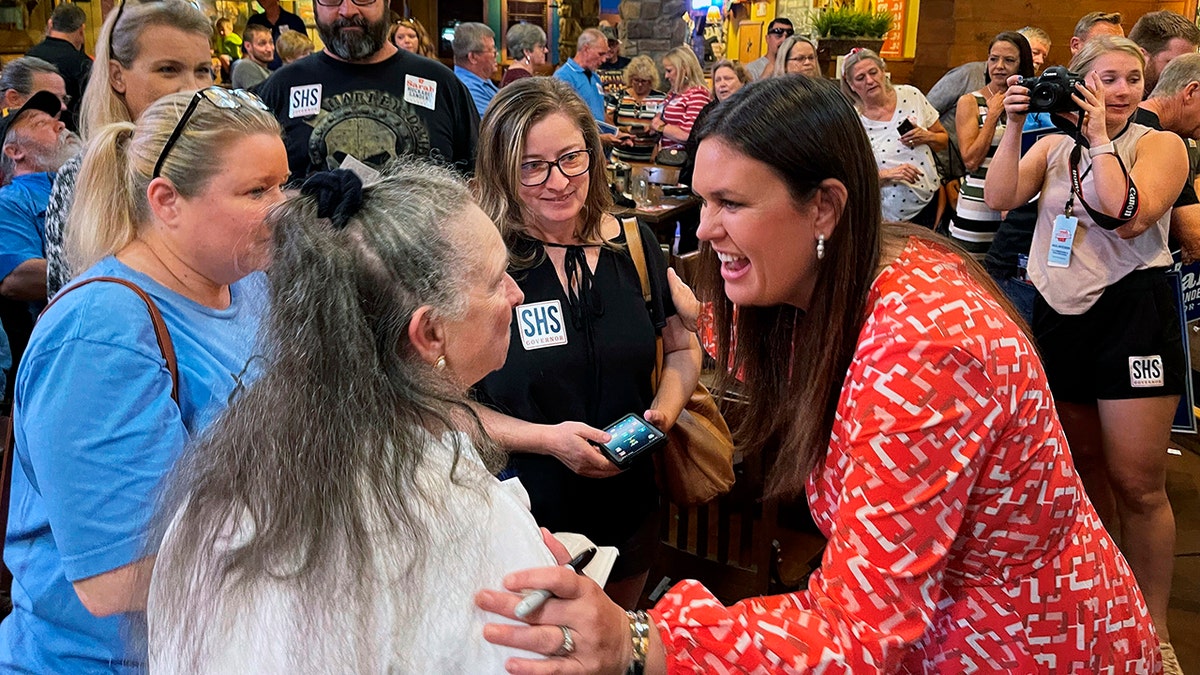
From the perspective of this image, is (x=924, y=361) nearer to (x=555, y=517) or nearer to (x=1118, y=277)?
(x=555, y=517)

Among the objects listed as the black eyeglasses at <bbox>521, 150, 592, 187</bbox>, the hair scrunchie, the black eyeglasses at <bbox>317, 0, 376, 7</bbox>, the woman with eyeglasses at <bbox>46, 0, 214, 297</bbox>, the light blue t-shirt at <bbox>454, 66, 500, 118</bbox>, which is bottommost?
the light blue t-shirt at <bbox>454, 66, 500, 118</bbox>

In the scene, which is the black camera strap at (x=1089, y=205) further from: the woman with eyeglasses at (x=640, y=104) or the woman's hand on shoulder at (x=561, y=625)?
the woman with eyeglasses at (x=640, y=104)

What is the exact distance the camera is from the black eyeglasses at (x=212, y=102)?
1.43 m

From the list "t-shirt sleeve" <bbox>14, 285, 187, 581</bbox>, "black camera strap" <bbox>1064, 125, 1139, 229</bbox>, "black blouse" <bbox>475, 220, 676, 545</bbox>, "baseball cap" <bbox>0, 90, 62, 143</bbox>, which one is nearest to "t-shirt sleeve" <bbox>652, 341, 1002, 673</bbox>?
"t-shirt sleeve" <bbox>14, 285, 187, 581</bbox>

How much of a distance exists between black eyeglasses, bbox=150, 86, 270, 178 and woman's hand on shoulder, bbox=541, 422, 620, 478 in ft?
2.74

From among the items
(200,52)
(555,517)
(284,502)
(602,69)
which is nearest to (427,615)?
(284,502)

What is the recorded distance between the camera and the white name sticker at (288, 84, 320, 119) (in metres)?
2.91

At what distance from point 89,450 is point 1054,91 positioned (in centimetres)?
250

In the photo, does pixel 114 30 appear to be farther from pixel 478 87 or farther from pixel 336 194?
pixel 478 87

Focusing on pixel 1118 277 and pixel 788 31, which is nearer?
pixel 1118 277

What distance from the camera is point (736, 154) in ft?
3.93

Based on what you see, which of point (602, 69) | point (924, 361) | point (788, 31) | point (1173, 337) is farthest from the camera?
point (602, 69)

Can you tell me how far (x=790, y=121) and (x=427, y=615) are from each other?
29.6 inches

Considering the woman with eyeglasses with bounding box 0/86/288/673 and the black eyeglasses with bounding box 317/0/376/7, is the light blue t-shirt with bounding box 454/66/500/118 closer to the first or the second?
the black eyeglasses with bounding box 317/0/376/7
